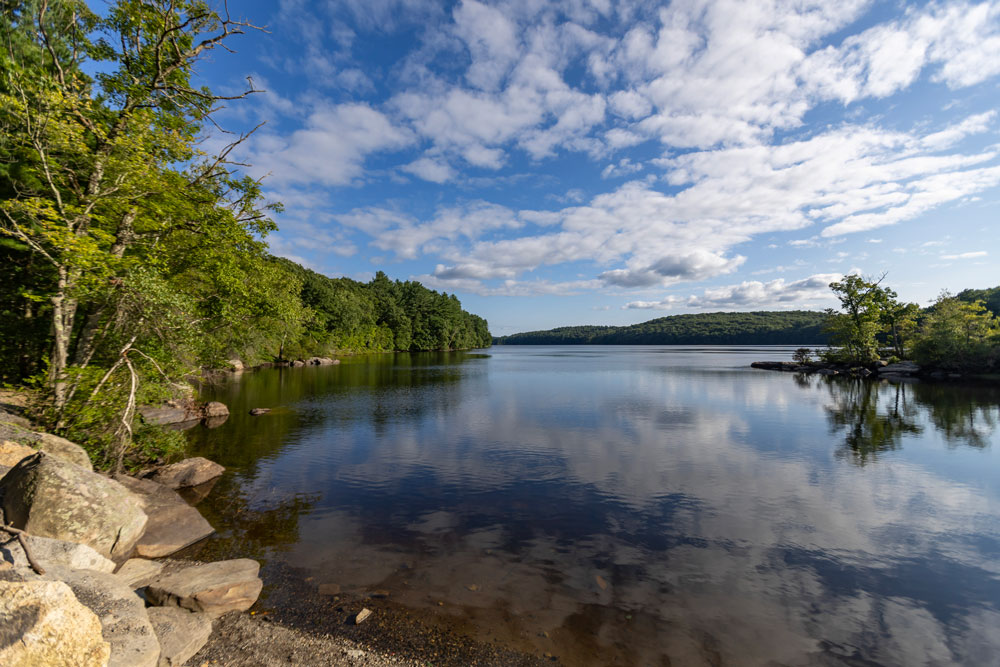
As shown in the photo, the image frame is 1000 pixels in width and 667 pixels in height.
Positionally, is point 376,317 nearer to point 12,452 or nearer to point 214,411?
point 214,411

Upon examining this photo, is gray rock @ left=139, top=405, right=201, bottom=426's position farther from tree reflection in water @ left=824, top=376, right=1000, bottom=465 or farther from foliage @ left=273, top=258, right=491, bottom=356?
foliage @ left=273, top=258, right=491, bottom=356

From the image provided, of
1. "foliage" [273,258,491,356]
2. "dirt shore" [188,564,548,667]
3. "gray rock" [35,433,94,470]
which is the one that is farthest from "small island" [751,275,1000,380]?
"foliage" [273,258,491,356]

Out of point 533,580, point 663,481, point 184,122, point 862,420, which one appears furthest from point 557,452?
point 862,420

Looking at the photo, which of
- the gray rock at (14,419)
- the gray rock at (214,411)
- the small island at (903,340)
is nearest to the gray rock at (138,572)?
the gray rock at (14,419)

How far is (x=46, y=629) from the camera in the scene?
13.4ft

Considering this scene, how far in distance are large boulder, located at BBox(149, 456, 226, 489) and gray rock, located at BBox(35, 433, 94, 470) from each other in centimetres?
351

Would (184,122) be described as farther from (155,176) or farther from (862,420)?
(862,420)

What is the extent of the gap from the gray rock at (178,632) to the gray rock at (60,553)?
139 centimetres

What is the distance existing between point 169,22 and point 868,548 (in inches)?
1035

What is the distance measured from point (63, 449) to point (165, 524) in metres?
3.35

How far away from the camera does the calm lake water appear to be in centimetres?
746

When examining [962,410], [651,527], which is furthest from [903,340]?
[651,527]

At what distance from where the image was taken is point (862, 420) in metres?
27.0

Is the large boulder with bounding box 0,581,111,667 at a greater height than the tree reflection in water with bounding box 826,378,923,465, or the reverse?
the large boulder with bounding box 0,581,111,667
